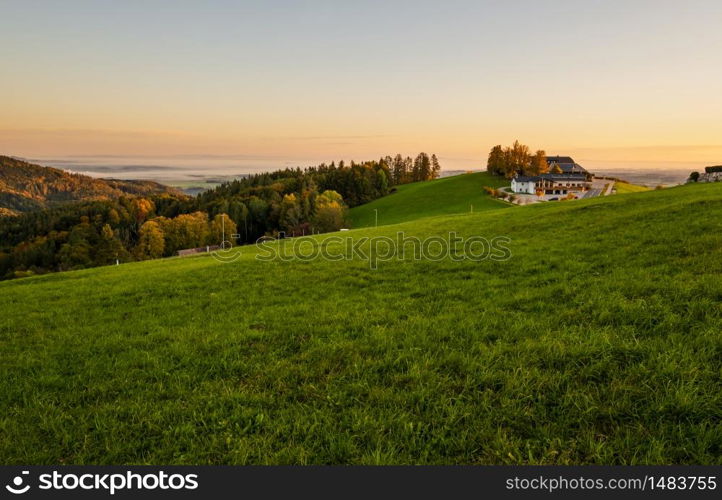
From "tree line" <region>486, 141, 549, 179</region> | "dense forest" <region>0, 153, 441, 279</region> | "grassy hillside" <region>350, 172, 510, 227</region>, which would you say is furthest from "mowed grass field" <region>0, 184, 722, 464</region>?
"tree line" <region>486, 141, 549, 179</region>

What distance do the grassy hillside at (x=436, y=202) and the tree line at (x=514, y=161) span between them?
13.8ft

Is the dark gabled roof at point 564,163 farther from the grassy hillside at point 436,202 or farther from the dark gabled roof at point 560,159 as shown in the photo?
the grassy hillside at point 436,202

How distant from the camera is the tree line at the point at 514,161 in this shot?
419ft

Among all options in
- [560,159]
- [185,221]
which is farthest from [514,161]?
[185,221]

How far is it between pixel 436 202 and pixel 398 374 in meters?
102

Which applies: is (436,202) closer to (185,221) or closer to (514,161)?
(514,161)

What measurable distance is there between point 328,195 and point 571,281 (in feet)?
362

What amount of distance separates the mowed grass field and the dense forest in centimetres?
8889

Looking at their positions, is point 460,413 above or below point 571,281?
below

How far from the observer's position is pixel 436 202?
104750mm

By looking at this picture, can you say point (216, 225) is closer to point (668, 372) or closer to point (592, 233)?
point (592, 233)

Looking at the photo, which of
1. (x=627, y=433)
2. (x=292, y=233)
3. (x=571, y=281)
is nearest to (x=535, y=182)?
(x=292, y=233)

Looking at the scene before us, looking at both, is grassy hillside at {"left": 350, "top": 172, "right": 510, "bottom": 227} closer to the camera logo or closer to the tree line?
the tree line

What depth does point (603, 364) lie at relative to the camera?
578cm
